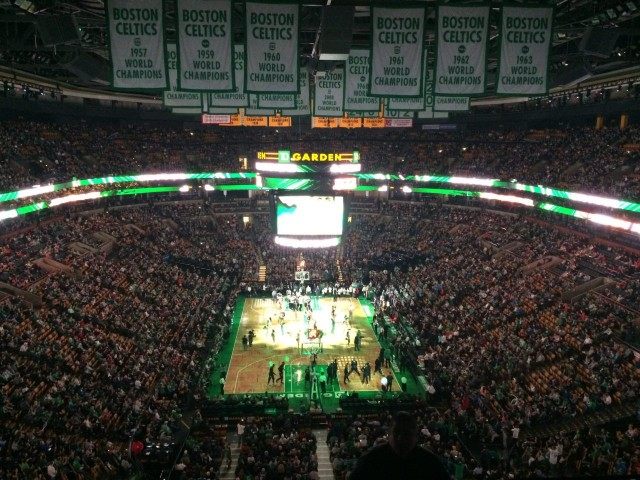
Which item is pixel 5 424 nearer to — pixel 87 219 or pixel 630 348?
pixel 630 348

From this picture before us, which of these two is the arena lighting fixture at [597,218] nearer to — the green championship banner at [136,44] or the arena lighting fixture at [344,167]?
the arena lighting fixture at [344,167]

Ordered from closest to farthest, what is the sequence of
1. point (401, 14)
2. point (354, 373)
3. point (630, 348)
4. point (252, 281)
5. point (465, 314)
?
1. point (401, 14)
2. point (630, 348)
3. point (354, 373)
4. point (465, 314)
5. point (252, 281)

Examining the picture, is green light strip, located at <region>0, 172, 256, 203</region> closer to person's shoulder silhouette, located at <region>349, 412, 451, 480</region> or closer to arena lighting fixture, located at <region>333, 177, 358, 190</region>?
arena lighting fixture, located at <region>333, 177, 358, 190</region>

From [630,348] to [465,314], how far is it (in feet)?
26.1

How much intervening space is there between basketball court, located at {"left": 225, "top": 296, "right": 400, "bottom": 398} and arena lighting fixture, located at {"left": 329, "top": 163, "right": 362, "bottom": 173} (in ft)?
28.4

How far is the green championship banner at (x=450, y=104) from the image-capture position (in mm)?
16953

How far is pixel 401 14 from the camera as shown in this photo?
11.3m

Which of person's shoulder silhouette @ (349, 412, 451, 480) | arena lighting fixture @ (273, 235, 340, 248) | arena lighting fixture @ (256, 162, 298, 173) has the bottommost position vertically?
arena lighting fixture @ (273, 235, 340, 248)

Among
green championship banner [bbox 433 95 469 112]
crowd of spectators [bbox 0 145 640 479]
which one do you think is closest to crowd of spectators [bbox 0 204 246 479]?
crowd of spectators [bbox 0 145 640 479]

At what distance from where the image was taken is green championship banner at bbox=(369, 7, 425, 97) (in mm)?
11297

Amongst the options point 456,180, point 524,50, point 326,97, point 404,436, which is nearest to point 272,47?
point 524,50

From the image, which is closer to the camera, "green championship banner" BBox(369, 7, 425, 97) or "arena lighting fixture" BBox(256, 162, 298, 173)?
"green championship banner" BBox(369, 7, 425, 97)

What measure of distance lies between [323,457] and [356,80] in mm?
12759

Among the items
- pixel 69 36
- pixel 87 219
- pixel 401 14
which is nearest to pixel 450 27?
pixel 401 14
